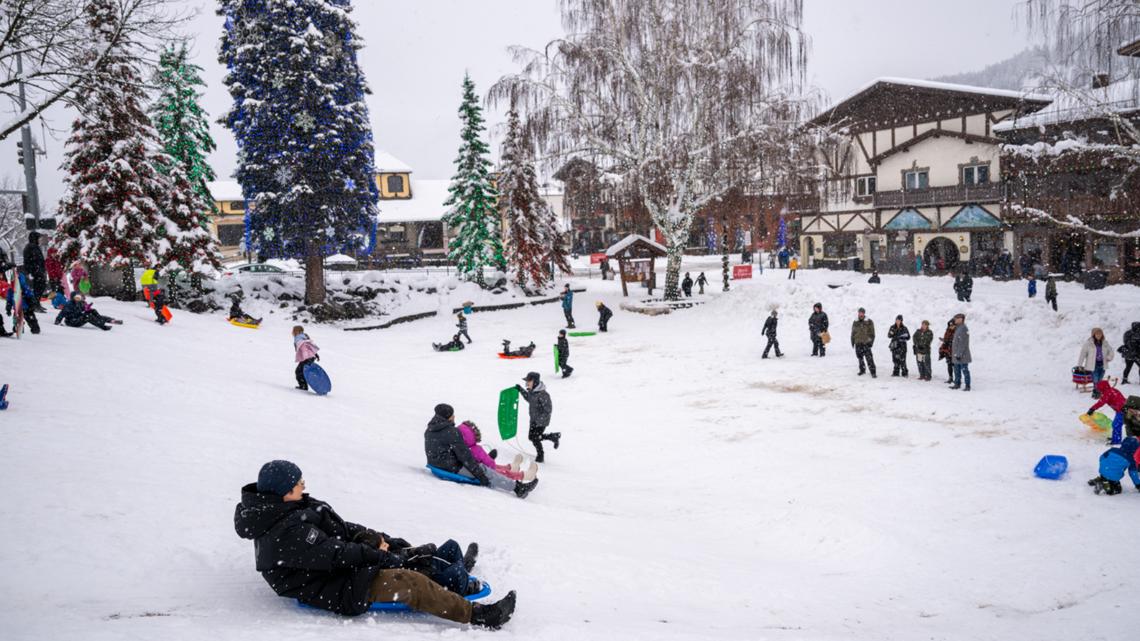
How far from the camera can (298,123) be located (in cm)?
2625

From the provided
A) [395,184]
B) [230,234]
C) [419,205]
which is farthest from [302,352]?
[230,234]

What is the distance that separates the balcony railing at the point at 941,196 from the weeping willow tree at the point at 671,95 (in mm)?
17721

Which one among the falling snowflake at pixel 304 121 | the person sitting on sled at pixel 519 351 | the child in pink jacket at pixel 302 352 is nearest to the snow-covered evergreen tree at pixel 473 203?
the falling snowflake at pixel 304 121

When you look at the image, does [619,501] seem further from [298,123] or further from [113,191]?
[298,123]

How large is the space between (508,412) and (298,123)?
1986 cm

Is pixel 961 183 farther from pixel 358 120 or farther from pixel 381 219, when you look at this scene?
pixel 381 219

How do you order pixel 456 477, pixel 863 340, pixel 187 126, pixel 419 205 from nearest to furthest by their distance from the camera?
pixel 456 477 → pixel 863 340 → pixel 187 126 → pixel 419 205

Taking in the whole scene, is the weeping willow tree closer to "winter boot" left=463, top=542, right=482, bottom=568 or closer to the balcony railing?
the balcony railing

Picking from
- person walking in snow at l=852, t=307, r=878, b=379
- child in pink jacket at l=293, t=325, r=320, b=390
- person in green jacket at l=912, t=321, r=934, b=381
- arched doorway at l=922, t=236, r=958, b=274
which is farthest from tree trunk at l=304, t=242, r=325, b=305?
arched doorway at l=922, t=236, r=958, b=274

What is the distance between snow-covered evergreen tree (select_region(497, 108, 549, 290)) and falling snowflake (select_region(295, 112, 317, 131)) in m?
12.3

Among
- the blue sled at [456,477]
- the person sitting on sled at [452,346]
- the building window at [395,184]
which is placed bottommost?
the blue sled at [456,477]

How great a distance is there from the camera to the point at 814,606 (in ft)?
20.0

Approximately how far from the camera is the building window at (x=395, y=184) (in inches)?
2628

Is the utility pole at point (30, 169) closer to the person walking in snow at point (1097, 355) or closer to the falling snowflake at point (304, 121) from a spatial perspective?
the falling snowflake at point (304, 121)
